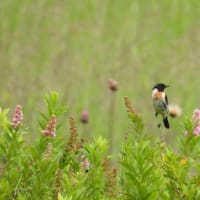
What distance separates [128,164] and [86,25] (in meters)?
9.90

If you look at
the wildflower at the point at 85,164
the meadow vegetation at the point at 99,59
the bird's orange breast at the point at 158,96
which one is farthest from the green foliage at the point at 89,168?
the meadow vegetation at the point at 99,59

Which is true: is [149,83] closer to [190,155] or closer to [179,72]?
[179,72]

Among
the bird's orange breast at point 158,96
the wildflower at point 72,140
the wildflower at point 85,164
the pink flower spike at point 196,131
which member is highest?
the bird's orange breast at point 158,96

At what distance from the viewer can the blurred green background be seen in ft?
36.5

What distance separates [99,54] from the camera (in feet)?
40.0

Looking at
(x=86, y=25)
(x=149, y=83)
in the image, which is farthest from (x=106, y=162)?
(x=86, y=25)

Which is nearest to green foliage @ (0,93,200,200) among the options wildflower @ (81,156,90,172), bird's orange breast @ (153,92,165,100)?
wildflower @ (81,156,90,172)

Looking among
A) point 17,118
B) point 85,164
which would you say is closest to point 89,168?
point 85,164

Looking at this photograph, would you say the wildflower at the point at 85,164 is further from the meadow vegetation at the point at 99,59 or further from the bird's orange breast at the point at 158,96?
the meadow vegetation at the point at 99,59

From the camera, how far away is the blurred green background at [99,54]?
1112 cm

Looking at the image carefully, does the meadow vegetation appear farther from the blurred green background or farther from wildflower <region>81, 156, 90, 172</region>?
wildflower <region>81, 156, 90, 172</region>

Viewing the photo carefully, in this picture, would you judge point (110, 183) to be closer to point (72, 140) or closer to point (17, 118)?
point (72, 140)

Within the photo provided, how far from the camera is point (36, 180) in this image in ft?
10.4

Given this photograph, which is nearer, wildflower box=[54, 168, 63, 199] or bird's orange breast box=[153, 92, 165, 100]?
wildflower box=[54, 168, 63, 199]
